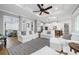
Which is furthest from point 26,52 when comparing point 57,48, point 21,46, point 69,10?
point 69,10

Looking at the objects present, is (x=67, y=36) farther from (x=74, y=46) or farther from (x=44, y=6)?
(x=44, y=6)

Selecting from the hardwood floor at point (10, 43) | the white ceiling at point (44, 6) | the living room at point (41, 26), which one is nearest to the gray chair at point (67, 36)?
the living room at point (41, 26)

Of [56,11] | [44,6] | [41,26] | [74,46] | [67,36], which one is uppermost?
[44,6]

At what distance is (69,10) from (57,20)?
0.34 meters

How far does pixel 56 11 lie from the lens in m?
2.22

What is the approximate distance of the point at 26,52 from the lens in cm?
220

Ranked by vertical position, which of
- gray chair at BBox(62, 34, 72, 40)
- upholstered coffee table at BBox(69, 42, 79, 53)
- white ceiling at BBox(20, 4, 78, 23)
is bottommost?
upholstered coffee table at BBox(69, 42, 79, 53)

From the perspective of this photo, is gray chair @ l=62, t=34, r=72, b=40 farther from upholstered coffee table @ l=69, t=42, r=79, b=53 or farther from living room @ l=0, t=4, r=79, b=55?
upholstered coffee table @ l=69, t=42, r=79, b=53

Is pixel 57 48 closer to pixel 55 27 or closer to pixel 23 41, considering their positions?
pixel 55 27

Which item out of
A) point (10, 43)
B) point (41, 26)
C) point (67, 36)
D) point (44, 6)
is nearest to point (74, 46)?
point (67, 36)

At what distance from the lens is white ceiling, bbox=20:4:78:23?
7.14ft

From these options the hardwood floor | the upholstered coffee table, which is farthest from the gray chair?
the hardwood floor

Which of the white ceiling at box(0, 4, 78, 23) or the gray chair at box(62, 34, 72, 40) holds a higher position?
the white ceiling at box(0, 4, 78, 23)

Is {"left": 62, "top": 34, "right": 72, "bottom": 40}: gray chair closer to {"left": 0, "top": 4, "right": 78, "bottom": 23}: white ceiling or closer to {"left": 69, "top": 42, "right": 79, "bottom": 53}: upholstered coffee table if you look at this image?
{"left": 69, "top": 42, "right": 79, "bottom": 53}: upholstered coffee table
